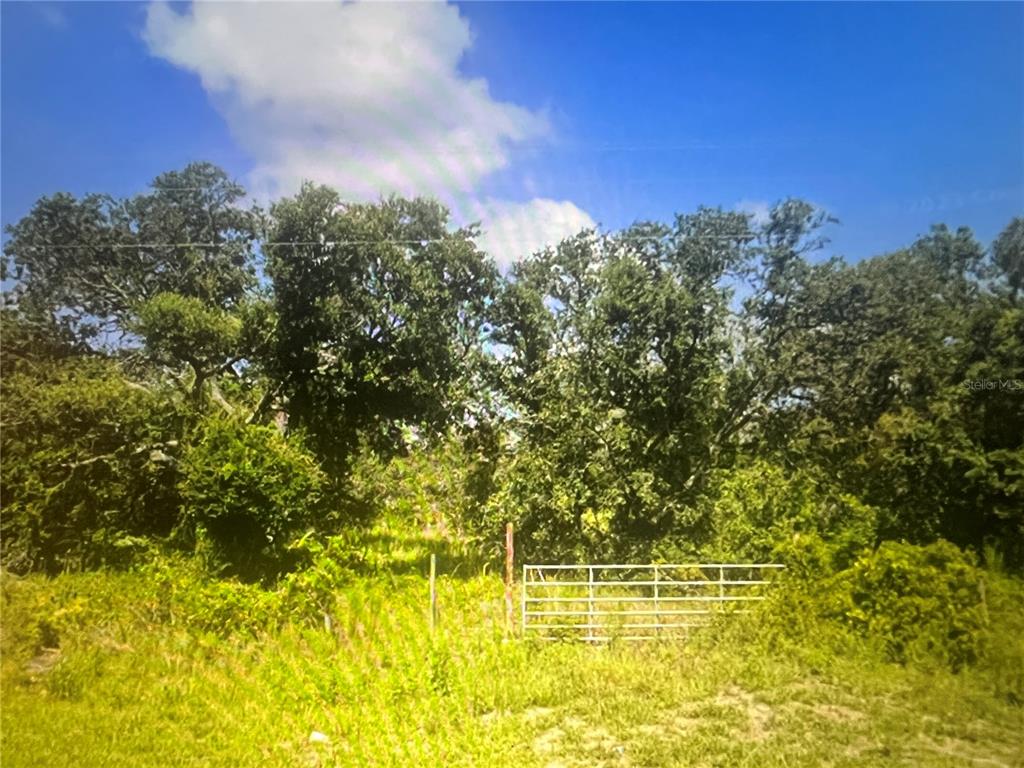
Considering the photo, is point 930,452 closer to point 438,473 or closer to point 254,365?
point 438,473

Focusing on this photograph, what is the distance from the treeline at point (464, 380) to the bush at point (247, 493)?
17 millimetres

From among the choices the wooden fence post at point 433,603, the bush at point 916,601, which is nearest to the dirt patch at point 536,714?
the wooden fence post at point 433,603

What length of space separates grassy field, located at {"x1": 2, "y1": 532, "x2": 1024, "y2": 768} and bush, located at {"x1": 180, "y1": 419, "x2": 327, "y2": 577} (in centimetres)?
27

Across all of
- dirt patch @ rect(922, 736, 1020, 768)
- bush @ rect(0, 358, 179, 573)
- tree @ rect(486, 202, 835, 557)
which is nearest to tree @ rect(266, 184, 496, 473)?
tree @ rect(486, 202, 835, 557)

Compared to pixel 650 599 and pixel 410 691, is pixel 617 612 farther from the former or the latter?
pixel 410 691

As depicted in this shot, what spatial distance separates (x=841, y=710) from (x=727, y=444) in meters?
2.27

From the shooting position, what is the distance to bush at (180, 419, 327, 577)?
13.6 feet

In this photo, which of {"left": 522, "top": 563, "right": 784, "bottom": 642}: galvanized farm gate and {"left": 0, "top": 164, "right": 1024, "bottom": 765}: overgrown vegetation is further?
{"left": 522, "top": 563, "right": 784, "bottom": 642}: galvanized farm gate

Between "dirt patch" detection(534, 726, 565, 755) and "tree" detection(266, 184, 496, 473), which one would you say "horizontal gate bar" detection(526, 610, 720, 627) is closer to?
"dirt patch" detection(534, 726, 565, 755)

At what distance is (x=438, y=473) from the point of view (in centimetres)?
458

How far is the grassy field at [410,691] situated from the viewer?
302cm

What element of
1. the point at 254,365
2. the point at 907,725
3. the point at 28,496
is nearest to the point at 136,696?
the point at 28,496

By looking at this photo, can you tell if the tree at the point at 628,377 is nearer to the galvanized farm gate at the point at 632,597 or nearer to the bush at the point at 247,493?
the galvanized farm gate at the point at 632,597

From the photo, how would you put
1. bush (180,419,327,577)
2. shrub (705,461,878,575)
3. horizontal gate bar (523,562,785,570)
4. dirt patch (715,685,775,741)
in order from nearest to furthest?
dirt patch (715,685,775,741)
bush (180,419,327,577)
horizontal gate bar (523,562,785,570)
shrub (705,461,878,575)
